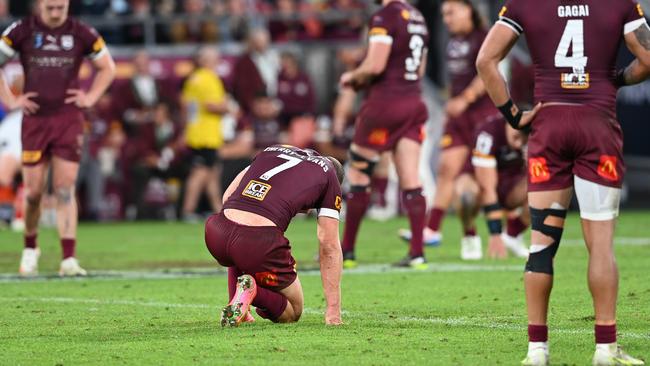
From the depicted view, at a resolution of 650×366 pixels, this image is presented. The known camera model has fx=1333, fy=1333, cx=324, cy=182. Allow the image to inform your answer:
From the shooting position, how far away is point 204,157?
21.5 metres

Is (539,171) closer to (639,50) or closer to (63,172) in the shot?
(639,50)

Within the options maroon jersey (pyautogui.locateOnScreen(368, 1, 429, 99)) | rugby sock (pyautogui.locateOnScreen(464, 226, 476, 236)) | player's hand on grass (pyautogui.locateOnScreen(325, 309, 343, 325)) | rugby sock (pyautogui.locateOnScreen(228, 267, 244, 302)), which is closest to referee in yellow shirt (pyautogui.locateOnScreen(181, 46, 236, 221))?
rugby sock (pyautogui.locateOnScreen(464, 226, 476, 236))

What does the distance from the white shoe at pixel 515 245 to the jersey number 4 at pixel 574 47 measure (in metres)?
7.29

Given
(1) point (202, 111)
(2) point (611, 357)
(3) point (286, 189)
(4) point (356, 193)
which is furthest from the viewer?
(1) point (202, 111)

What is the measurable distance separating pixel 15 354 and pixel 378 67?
19.6ft

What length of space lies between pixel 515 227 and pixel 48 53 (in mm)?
5117

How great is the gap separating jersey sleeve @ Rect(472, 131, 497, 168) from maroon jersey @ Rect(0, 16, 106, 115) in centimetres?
410

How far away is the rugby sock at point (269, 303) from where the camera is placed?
8156 millimetres

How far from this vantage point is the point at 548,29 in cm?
657

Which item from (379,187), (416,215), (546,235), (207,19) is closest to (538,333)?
(546,235)

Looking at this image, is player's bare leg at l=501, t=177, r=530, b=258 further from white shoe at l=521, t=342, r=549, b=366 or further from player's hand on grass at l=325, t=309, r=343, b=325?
white shoe at l=521, t=342, r=549, b=366

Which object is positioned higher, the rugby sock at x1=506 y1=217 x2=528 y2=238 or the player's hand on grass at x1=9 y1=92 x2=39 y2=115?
the player's hand on grass at x1=9 y1=92 x2=39 y2=115

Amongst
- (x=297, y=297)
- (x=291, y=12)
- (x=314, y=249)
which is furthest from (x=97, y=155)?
(x=297, y=297)

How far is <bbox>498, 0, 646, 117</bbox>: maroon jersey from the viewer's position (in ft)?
21.4
